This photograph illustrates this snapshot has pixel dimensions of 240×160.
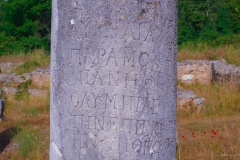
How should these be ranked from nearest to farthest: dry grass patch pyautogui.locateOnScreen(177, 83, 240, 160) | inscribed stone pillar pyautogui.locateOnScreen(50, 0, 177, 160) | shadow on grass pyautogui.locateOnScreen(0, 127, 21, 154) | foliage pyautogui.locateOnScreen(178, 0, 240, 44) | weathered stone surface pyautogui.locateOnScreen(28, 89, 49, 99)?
inscribed stone pillar pyautogui.locateOnScreen(50, 0, 177, 160), dry grass patch pyautogui.locateOnScreen(177, 83, 240, 160), shadow on grass pyautogui.locateOnScreen(0, 127, 21, 154), weathered stone surface pyautogui.locateOnScreen(28, 89, 49, 99), foliage pyautogui.locateOnScreen(178, 0, 240, 44)

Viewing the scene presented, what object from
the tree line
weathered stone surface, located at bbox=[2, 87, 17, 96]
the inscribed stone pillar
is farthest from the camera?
the tree line

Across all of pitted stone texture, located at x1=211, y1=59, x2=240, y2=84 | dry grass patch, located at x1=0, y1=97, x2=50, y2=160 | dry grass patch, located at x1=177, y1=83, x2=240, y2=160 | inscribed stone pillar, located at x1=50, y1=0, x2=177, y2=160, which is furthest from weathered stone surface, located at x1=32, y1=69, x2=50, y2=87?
inscribed stone pillar, located at x1=50, y1=0, x2=177, y2=160

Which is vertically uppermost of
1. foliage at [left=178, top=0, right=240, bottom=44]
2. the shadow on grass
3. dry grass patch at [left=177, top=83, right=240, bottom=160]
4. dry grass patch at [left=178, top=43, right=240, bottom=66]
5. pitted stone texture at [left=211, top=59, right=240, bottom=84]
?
foliage at [left=178, top=0, right=240, bottom=44]

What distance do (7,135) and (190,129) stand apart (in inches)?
129

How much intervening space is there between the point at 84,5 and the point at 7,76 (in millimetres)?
10306

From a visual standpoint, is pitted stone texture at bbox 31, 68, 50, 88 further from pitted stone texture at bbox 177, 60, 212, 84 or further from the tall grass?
the tall grass

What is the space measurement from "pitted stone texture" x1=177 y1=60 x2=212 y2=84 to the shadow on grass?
7.05 metres

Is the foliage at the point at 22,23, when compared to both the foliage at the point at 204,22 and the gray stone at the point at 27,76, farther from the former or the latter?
the foliage at the point at 204,22

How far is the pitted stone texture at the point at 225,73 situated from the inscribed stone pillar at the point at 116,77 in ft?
29.2

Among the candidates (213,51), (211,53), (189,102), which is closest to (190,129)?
(189,102)

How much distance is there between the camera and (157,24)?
7.49 feet

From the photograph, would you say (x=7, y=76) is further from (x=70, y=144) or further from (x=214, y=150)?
(x=70, y=144)

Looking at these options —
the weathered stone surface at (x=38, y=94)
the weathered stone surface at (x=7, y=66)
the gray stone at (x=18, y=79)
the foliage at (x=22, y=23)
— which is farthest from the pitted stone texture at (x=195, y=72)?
the foliage at (x=22, y=23)

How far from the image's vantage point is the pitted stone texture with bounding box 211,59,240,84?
1113 centimetres
